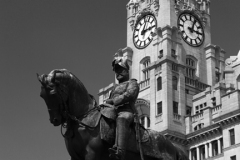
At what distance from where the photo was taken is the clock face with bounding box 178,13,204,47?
256 feet

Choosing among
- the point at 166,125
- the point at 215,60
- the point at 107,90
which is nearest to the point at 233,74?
the point at 215,60

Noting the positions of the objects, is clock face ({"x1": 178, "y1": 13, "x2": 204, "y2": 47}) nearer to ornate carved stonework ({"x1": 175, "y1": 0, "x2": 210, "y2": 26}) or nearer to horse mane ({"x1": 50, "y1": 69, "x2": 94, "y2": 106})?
ornate carved stonework ({"x1": 175, "y1": 0, "x2": 210, "y2": 26})

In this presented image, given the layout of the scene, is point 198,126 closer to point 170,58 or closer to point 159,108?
point 159,108

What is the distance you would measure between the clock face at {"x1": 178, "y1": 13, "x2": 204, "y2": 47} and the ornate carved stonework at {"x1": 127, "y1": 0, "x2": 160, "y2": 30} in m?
3.96

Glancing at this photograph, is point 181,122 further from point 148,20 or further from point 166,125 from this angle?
point 148,20

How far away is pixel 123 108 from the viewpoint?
1209 centimetres

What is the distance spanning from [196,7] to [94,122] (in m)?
71.4

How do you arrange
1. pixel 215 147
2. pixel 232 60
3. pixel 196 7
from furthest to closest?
1. pixel 196 7
2. pixel 232 60
3. pixel 215 147

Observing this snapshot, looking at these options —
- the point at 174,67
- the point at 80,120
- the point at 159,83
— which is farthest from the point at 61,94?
the point at 174,67

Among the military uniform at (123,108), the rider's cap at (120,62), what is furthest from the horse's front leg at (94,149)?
the rider's cap at (120,62)

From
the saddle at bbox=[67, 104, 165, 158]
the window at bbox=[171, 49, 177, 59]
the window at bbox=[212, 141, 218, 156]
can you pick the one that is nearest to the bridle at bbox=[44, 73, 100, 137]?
the saddle at bbox=[67, 104, 165, 158]

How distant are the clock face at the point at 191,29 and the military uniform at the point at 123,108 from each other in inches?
2594

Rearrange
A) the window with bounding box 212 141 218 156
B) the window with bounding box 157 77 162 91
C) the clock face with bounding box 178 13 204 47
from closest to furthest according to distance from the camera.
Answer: the window with bounding box 212 141 218 156, the window with bounding box 157 77 162 91, the clock face with bounding box 178 13 204 47

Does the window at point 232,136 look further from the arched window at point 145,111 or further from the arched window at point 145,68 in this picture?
the arched window at point 145,68
